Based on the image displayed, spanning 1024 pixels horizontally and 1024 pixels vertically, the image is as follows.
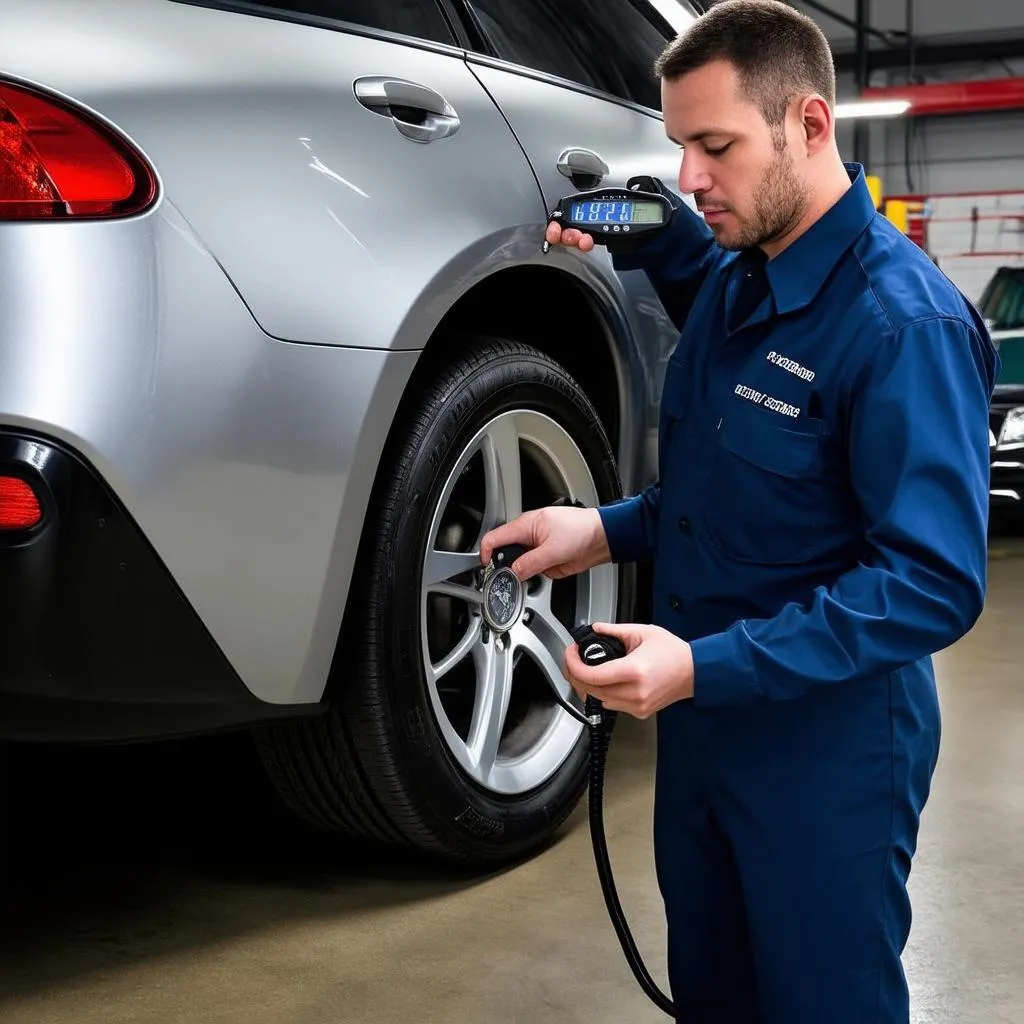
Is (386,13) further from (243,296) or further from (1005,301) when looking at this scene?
(1005,301)

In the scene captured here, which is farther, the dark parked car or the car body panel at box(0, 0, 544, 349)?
the dark parked car

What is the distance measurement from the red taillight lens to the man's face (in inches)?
29.5

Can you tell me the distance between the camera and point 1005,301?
715 cm

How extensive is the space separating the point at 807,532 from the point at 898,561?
6.8 inches

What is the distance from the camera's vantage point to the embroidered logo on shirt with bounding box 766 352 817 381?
1354 mm

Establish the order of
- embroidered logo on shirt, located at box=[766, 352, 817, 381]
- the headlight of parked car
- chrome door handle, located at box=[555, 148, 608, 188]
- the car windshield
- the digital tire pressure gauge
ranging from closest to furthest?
1. embroidered logo on shirt, located at box=[766, 352, 817, 381]
2. the digital tire pressure gauge
3. chrome door handle, located at box=[555, 148, 608, 188]
4. the headlight of parked car
5. the car windshield

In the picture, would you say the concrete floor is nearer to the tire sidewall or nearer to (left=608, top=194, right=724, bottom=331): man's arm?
the tire sidewall

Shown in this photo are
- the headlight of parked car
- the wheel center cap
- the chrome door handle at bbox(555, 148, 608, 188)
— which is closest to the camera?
the wheel center cap

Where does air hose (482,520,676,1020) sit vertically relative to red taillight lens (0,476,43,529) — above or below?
below

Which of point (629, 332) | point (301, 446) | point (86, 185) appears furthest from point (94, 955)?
point (629, 332)

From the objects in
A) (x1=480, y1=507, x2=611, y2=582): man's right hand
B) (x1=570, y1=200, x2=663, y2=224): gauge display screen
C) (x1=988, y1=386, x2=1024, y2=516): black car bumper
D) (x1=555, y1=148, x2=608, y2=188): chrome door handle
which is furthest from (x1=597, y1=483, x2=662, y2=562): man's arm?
(x1=988, y1=386, x2=1024, y2=516): black car bumper

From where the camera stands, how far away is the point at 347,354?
1.77 m

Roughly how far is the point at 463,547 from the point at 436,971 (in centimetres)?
70

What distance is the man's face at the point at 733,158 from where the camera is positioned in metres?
1.36
